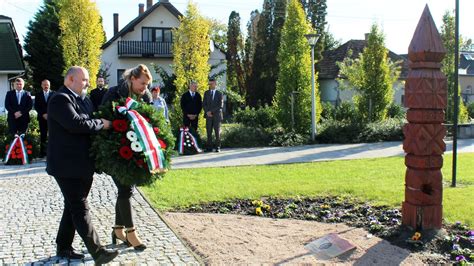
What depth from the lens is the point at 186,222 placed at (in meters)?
6.70

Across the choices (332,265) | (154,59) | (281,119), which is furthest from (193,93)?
(154,59)

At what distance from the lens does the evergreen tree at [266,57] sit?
3366 cm

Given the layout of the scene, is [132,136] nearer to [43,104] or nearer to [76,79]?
[76,79]

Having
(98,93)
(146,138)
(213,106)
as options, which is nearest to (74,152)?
(146,138)

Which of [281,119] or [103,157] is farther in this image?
[281,119]

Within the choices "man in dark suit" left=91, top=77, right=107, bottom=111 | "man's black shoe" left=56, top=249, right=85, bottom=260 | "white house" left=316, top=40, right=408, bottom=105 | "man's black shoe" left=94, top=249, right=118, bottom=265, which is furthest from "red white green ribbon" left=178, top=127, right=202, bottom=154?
"white house" left=316, top=40, right=408, bottom=105

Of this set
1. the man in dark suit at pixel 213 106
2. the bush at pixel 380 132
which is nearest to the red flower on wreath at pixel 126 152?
the man in dark suit at pixel 213 106

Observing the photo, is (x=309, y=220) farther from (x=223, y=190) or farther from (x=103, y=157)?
(x=103, y=157)

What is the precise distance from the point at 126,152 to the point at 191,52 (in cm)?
1243

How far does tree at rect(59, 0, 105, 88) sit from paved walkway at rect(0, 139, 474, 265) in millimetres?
6751

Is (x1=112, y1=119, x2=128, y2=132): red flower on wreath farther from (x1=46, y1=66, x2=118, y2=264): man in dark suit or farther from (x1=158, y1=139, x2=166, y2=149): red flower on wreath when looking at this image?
(x1=158, y1=139, x2=166, y2=149): red flower on wreath

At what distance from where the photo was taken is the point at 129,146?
5.12m

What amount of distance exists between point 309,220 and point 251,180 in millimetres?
2942

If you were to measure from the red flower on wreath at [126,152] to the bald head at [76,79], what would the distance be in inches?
28.9
